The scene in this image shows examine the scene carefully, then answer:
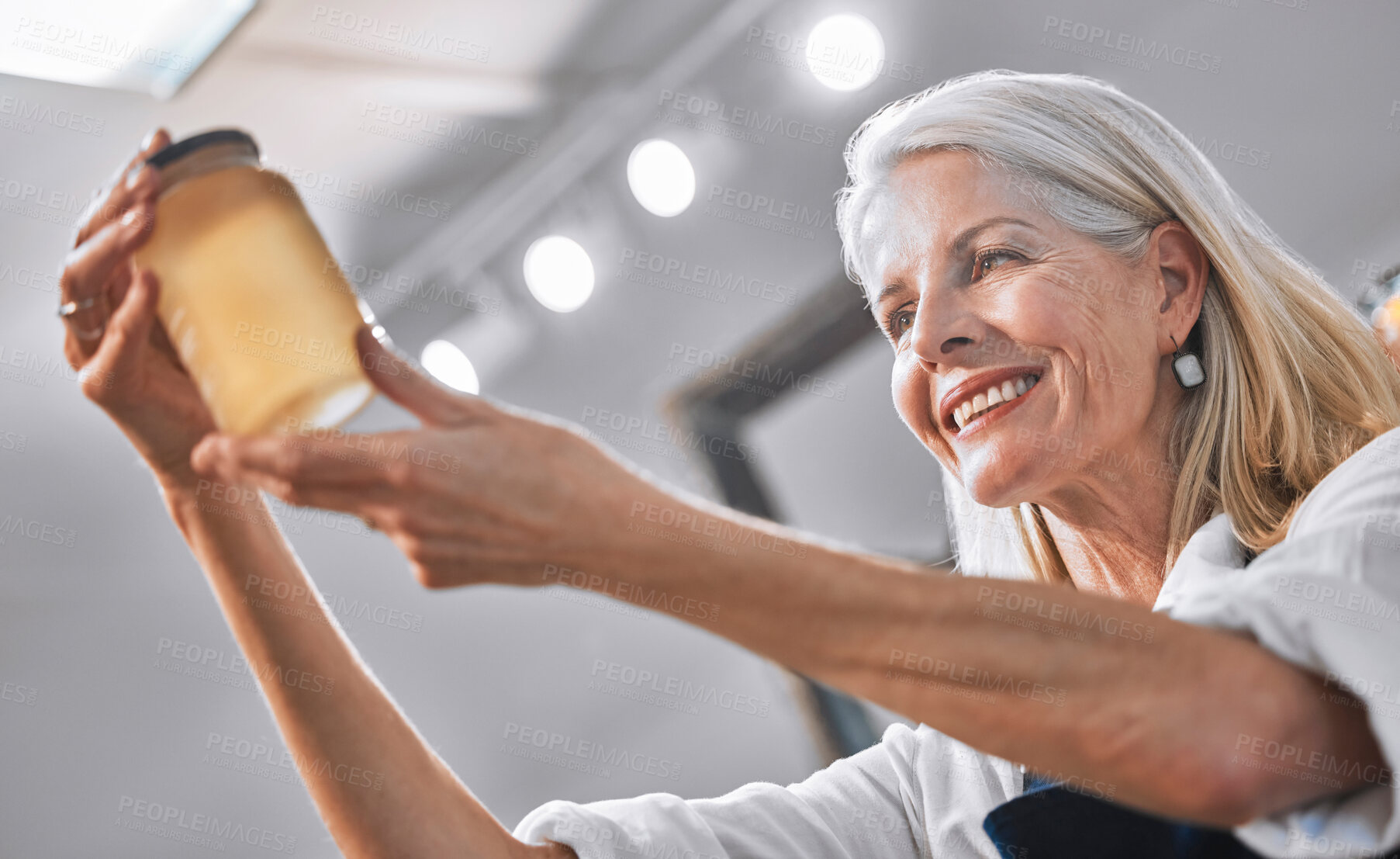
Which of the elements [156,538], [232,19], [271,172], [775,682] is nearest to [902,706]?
[271,172]

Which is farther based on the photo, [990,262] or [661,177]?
[661,177]

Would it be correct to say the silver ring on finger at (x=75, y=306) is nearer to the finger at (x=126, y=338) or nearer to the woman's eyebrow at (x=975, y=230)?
the finger at (x=126, y=338)

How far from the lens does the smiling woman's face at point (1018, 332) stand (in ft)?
2.74

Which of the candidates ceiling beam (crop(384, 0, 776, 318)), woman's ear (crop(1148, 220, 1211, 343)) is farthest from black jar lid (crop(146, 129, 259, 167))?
ceiling beam (crop(384, 0, 776, 318))

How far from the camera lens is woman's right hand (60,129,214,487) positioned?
495 mm

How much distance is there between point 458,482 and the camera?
427 mm

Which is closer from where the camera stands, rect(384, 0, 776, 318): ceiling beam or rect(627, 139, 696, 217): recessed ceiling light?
rect(384, 0, 776, 318): ceiling beam

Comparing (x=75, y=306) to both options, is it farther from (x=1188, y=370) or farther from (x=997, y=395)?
(x=1188, y=370)

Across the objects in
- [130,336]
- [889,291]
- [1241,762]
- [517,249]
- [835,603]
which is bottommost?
[1241,762]

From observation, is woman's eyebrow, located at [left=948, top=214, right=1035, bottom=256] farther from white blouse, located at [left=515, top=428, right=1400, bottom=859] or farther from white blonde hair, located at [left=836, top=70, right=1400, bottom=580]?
white blouse, located at [left=515, top=428, right=1400, bottom=859]

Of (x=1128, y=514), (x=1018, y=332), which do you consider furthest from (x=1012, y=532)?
(x=1018, y=332)

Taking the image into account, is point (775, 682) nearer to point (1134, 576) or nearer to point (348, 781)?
point (1134, 576)

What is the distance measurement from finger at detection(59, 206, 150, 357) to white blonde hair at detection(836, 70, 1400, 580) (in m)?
0.64

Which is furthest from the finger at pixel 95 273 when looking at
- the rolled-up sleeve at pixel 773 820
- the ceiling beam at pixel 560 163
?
the ceiling beam at pixel 560 163
